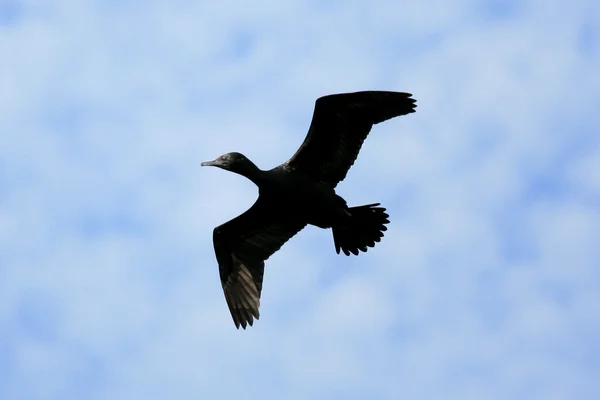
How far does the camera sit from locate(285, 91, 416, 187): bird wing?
13266 mm

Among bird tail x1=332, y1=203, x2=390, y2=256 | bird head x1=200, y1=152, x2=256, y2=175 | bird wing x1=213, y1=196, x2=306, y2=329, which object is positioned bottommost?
bird tail x1=332, y1=203, x2=390, y2=256

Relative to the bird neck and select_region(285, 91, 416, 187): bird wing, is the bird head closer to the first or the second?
the bird neck

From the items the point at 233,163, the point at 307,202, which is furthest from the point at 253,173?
the point at 307,202

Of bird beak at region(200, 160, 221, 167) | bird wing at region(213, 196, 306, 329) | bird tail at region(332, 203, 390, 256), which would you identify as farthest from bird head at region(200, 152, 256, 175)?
bird tail at region(332, 203, 390, 256)

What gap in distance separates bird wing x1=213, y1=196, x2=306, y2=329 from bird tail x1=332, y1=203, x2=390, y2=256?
2.12ft

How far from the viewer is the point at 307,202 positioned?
1353 centimetres

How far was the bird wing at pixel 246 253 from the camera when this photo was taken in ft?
47.5

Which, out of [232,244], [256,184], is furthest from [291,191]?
[232,244]

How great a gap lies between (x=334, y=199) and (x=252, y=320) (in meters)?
2.06

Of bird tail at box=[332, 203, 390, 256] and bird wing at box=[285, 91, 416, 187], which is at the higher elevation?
bird wing at box=[285, 91, 416, 187]

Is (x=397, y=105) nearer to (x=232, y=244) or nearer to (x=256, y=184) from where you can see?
(x=256, y=184)

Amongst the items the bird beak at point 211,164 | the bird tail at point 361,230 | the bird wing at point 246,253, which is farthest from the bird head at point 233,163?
the bird tail at point 361,230

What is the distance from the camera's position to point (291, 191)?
1348 cm

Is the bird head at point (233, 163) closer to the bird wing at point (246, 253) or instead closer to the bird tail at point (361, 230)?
the bird wing at point (246, 253)
